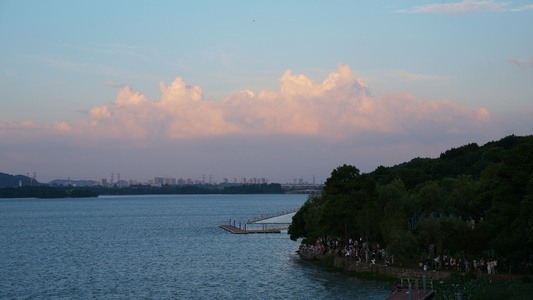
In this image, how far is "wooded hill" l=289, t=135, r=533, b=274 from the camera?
45.8 m

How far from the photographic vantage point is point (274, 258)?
247 feet

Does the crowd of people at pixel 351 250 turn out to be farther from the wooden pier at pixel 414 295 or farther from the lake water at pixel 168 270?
the wooden pier at pixel 414 295

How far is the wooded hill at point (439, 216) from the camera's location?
45.8 meters

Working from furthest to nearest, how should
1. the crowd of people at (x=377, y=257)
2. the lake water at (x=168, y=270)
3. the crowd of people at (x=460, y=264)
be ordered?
1. the lake water at (x=168, y=270)
2. the crowd of people at (x=377, y=257)
3. the crowd of people at (x=460, y=264)

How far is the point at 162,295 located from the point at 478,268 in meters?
28.7

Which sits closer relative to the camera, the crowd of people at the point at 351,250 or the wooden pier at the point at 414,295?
the wooden pier at the point at 414,295

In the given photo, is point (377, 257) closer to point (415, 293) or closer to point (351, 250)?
point (351, 250)

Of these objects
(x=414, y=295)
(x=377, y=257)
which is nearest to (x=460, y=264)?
(x=414, y=295)

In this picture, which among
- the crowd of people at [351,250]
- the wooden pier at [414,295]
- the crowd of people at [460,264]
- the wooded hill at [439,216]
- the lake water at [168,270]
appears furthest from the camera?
the crowd of people at [351,250]

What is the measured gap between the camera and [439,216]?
6738 centimetres

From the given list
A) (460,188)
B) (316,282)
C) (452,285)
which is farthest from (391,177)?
(452,285)

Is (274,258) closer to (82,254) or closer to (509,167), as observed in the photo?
(82,254)

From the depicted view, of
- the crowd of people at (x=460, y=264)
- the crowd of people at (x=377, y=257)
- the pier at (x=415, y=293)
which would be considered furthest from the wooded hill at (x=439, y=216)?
the pier at (x=415, y=293)

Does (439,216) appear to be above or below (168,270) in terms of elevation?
above
